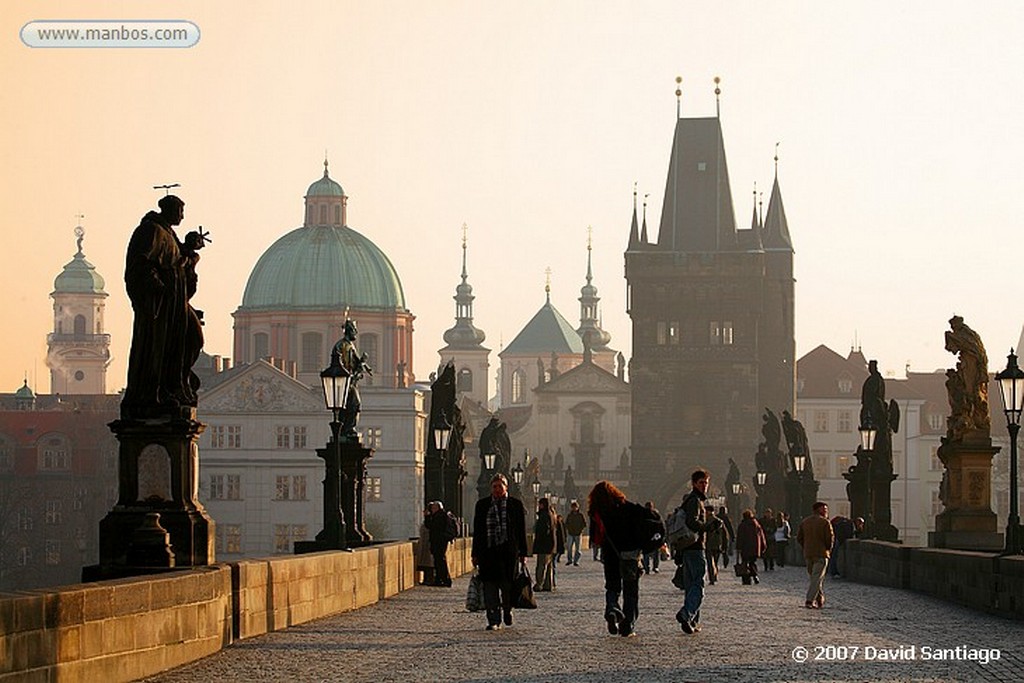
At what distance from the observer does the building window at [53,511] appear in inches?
4333

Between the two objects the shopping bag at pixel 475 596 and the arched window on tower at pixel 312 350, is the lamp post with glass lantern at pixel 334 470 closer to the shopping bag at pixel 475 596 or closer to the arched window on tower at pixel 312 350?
the shopping bag at pixel 475 596

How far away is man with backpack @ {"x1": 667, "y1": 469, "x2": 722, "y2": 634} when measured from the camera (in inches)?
861

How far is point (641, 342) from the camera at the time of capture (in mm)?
136625

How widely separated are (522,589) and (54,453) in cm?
10423

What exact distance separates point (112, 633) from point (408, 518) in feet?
398

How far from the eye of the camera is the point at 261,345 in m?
157

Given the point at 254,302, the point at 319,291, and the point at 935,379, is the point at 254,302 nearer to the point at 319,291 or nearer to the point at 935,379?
the point at 319,291

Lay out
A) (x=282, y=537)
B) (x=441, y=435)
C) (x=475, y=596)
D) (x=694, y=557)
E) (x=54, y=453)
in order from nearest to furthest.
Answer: (x=694, y=557), (x=475, y=596), (x=441, y=435), (x=54, y=453), (x=282, y=537)

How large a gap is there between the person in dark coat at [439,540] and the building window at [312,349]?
12151cm

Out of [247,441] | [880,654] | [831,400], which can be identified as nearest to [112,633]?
[880,654]

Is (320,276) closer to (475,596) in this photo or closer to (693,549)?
(475,596)

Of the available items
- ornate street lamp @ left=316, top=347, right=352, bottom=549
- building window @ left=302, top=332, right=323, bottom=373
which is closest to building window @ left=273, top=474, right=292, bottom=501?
building window @ left=302, top=332, right=323, bottom=373

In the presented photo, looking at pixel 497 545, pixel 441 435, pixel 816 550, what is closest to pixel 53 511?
pixel 441 435

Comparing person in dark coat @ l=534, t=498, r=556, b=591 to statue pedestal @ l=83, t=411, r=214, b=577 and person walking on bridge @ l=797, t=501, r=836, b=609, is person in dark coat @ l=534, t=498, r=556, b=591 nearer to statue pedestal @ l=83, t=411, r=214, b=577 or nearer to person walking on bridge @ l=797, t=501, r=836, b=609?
person walking on bridge @ l=797, t=501, r=836, b=609
